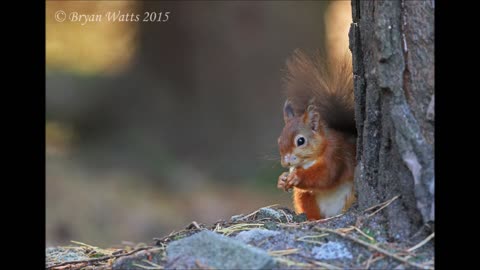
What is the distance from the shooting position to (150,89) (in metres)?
6.82

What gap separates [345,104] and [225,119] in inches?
168

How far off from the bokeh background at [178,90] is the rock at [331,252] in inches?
166

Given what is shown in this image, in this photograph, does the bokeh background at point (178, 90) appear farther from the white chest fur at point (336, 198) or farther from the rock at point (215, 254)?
the rock at point (215, 254)

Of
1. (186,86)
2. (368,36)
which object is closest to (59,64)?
(186,86)

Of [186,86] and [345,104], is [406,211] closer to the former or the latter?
A: [345,104]

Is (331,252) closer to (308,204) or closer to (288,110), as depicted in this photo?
(308,204)

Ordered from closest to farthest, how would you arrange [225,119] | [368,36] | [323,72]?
[368,36] < [323,72] < [225,119]

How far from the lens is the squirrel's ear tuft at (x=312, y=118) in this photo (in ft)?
8.23

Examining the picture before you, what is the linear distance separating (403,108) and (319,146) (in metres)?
0.78

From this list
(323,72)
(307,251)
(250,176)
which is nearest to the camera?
(307,251)

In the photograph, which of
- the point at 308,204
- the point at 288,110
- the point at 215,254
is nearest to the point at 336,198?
the point at 308,204

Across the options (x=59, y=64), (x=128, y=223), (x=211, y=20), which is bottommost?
(x=128, y=223)

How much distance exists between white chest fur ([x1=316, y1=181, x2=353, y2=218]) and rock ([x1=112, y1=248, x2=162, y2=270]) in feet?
2.90

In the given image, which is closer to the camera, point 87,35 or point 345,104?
point 345,104
